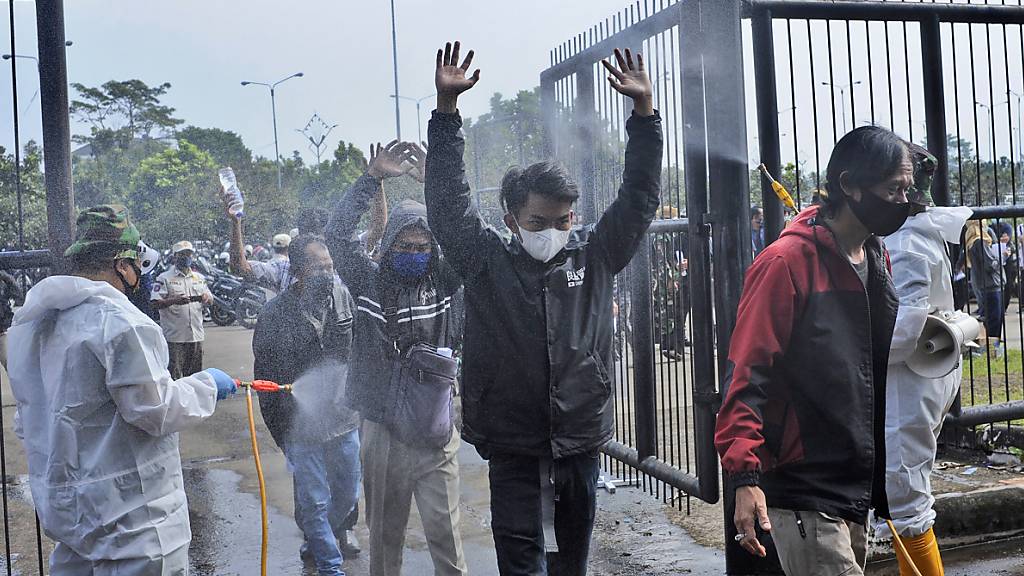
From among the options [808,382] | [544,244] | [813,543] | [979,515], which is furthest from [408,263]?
[979,515]

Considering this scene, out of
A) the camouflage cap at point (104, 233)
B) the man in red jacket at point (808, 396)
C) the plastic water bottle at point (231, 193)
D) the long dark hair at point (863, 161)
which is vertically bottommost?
the man in red jacket at point (808, 396)

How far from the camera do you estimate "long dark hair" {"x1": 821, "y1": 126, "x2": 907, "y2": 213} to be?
2.92 m

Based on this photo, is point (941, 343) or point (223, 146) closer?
point (941, 343)

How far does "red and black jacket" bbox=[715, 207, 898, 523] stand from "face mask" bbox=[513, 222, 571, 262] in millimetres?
689

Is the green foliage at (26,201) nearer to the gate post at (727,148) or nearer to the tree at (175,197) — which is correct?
the tree at (175,197)

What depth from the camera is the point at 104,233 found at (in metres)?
2.97

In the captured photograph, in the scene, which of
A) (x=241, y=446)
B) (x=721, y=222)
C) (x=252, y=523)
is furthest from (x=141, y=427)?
(x=241, y=446)

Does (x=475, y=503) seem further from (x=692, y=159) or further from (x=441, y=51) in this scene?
(x=441, y=51)

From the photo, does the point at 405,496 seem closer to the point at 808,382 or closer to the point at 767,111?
the point at 808,382

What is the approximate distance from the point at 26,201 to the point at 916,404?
3660 mm

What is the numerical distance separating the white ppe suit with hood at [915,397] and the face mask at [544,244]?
1.32m

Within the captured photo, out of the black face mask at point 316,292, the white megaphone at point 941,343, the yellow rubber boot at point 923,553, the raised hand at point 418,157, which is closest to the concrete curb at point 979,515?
the yellow rubber boot at point 923,553

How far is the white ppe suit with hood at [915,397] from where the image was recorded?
3695mm

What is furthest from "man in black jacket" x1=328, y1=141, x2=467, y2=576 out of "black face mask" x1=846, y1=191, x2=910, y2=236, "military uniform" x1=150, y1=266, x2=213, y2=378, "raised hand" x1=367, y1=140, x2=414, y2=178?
"military uniform" x1=150, y1=266, x2=213, y2=378
